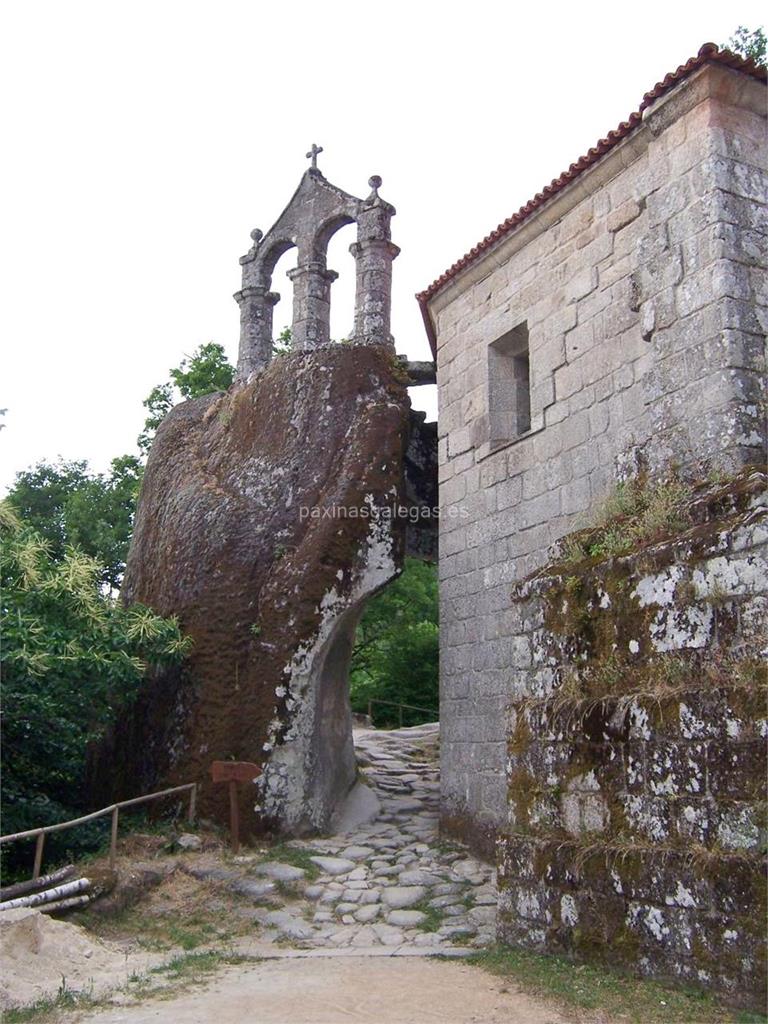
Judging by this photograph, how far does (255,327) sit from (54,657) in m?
5.03

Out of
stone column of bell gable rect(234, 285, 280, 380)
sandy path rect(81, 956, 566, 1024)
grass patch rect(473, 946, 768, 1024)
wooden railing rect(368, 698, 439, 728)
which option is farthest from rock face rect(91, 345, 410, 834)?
wooden railing rect(368, 698, 439, 728)

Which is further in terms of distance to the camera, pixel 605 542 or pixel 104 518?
pixel 104 518

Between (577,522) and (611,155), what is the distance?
2.93 metres

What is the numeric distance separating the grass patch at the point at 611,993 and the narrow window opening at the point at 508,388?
16.3ft

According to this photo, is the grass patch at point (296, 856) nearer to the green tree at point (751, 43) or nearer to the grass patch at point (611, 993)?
the grass patch at point (611, 993)

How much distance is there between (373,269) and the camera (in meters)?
10.6

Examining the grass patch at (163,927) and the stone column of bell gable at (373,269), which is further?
the stone column of bell gable at (373,269)

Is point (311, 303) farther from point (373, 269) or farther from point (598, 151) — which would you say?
point (598, 151)

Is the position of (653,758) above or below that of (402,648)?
below

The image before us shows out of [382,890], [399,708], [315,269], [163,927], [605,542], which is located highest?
[315,269]

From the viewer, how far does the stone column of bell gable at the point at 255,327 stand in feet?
36.6

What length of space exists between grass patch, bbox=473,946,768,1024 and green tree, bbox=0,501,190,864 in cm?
462
